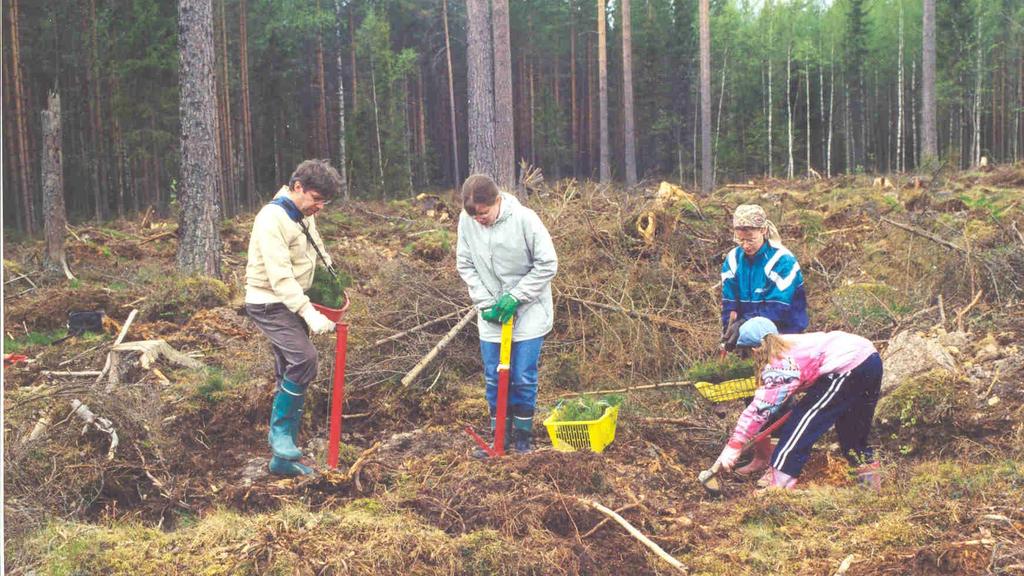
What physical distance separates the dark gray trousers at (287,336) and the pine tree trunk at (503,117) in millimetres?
6092

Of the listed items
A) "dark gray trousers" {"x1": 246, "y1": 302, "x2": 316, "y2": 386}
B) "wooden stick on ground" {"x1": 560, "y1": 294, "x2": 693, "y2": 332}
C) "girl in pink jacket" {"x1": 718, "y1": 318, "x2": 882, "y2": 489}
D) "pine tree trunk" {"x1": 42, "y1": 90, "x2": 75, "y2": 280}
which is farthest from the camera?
"pine tree trunk" {"x1": 42, "y1": 90, "x2": 75, "y2": 280}

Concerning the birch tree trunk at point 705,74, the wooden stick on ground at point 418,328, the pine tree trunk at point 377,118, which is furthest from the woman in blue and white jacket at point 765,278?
the pine tree trunk at point 377,118

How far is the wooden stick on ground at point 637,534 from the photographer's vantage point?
3554 millimetres

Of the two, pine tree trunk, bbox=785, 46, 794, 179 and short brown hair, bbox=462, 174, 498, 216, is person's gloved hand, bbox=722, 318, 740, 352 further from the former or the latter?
pine tree trunk, bbox=785, 46, 794, 179

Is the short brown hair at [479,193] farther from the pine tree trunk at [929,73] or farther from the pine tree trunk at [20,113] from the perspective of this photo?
the pine tree trunk at [20,113]

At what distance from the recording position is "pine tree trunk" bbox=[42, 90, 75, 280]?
11.5 meters

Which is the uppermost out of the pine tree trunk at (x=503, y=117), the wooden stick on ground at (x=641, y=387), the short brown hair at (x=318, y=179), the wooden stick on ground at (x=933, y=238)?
the pine tree trunk at (x=503, y=117)

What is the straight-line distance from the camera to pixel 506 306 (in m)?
4.95

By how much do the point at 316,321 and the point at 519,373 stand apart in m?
1.32

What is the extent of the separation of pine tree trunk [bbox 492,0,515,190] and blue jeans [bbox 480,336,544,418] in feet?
18.3

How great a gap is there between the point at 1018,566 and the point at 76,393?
4943mm

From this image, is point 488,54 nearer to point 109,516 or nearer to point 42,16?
point 109,516

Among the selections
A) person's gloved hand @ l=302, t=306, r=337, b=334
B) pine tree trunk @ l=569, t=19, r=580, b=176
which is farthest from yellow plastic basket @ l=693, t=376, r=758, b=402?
pine tree trunk @ l=569, t=19, r=580, b=176

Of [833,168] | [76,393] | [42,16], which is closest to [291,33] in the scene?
[42,16]
